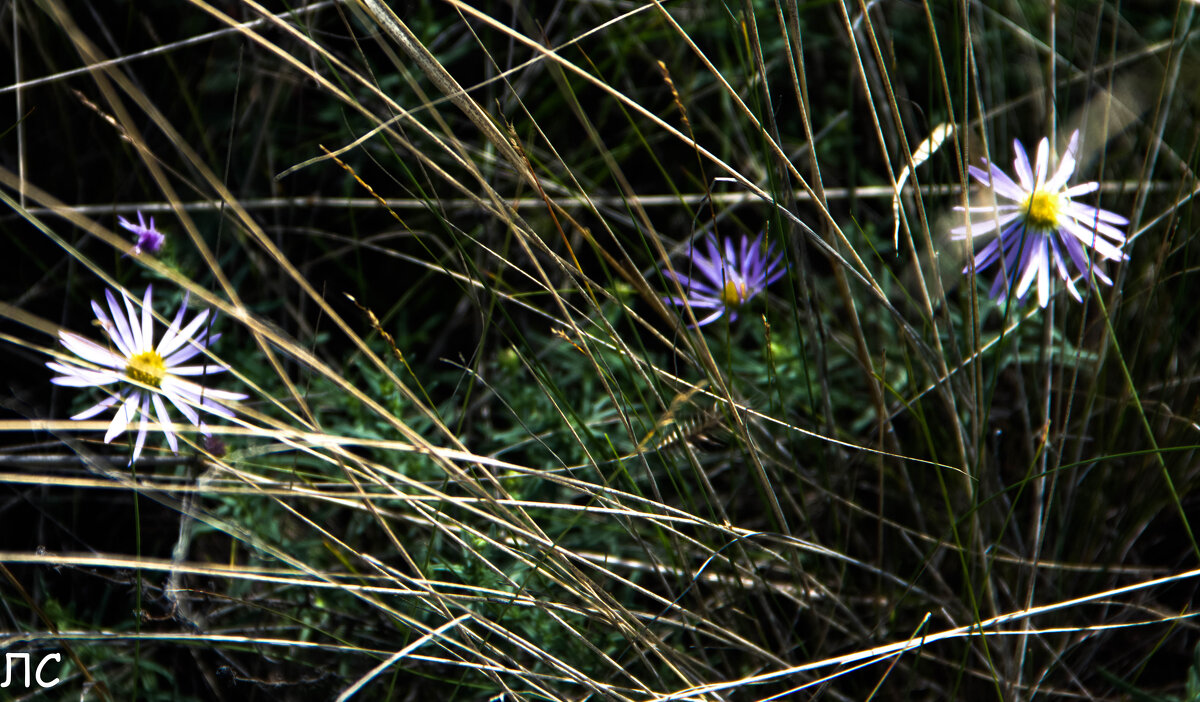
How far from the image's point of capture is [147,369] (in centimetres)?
175

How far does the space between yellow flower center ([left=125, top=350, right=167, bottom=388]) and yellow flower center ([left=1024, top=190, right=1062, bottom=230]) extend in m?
1.83

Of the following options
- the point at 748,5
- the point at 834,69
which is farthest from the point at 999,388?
the point at 748,5

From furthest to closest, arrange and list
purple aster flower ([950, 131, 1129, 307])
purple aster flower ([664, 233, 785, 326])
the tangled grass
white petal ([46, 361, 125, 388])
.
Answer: purple aster flower ([664, 233, 785, 326]), purple aster flower ([950, 131, 1129, 307]), white petal ([46, 361, 125, 388]), the tangled grass

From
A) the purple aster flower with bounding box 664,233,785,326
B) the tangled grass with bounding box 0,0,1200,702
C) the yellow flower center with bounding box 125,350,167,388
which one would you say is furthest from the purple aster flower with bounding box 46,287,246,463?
the purple aster flower with bounding box 664,233,785,326

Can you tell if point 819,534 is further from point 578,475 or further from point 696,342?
point 696,342

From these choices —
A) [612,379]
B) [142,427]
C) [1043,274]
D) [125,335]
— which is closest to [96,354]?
[125,335]

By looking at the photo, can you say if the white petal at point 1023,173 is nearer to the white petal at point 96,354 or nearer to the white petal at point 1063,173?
the white petal at point 1063,173

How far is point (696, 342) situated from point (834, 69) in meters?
1.46

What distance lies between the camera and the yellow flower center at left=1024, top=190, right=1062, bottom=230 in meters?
1.75

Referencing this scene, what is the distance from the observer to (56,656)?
1736 mm

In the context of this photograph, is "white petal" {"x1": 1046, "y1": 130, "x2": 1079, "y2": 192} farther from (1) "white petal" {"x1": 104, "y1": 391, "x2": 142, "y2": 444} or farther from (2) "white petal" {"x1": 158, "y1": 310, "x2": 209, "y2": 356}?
(1) "white petal" {"x1": 104, "y1": 391, "x2": 142, "y2": 444}

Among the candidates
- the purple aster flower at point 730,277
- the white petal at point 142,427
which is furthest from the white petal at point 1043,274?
the white petal at point 142,427

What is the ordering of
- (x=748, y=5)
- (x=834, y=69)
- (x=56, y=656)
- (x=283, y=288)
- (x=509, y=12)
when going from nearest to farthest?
(x=748, y=5), (x=56, y=656), (x=283, y=288), (x=509, y=12), (x=834, y=69)

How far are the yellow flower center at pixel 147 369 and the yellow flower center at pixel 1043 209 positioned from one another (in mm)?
1831
